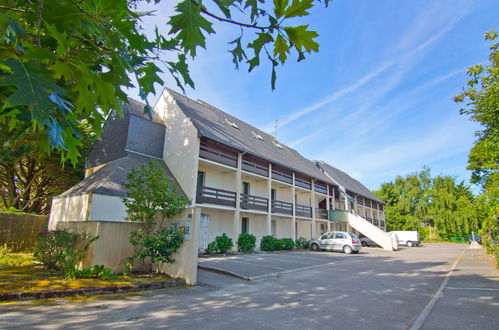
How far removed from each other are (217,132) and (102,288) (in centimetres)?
1360

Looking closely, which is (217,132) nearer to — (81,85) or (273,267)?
(273,267)

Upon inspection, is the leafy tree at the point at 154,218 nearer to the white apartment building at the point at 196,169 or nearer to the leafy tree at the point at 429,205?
the white apartment building at the point at 196,169

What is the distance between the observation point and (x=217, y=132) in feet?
63.0

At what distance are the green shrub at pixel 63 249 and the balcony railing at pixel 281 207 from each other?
1542 cm

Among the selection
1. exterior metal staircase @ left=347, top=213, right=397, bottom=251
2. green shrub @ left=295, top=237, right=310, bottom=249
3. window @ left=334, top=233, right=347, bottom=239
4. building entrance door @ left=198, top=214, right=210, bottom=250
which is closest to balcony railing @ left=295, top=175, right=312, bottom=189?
green shrub @ left=295, top=237, right=310, bottom=249

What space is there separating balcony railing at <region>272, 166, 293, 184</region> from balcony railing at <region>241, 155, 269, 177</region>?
44.6 inches

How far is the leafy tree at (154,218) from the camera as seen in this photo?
873 cm

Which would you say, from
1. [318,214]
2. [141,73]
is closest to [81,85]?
[141,73]

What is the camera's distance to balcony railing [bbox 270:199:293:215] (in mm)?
22578

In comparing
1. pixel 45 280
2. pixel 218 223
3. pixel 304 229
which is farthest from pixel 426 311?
pixel 304 229

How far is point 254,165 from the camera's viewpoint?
2120 centimetres

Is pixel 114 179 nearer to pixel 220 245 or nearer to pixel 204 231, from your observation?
pixel 204 231

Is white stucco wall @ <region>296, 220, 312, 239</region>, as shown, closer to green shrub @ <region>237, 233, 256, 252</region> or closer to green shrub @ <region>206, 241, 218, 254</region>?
green shrub @ <region>237, 233, 256, 252</region>

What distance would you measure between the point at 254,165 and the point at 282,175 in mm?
3844
